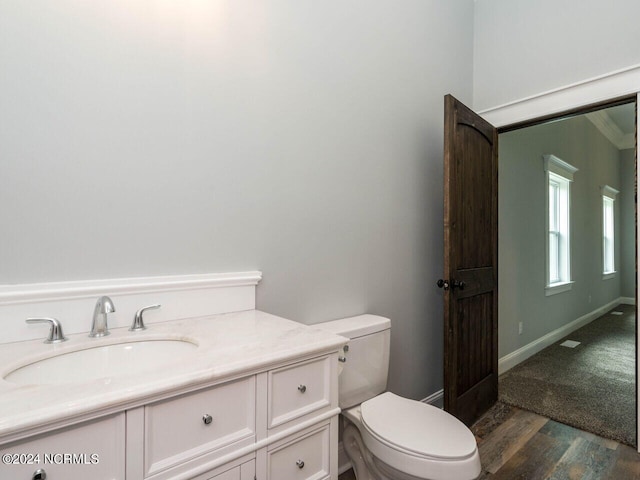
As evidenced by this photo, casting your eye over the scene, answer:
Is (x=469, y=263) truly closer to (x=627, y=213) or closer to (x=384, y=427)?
(x=384, y=427)

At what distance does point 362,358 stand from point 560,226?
12.6ft

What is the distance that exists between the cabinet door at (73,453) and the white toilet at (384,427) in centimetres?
96

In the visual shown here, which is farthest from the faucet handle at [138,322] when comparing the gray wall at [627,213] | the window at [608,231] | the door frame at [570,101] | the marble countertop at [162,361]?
the gray wall at [627,213]

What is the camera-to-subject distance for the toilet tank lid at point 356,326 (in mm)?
1609

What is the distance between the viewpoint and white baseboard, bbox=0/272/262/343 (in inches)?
39.4

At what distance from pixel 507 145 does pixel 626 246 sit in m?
4.83

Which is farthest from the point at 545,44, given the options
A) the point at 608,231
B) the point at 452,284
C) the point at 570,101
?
the point at 608,231

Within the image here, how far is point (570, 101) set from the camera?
2189mm

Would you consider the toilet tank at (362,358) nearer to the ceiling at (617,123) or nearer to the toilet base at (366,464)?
the toilet base at (366,464)

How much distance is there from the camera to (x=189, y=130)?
132 cm

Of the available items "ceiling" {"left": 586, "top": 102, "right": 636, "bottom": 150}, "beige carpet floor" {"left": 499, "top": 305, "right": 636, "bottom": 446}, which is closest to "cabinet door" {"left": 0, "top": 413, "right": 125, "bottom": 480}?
"beige carpet floor" {"left": 499, "top": 305, "right": 636, "bottom": 446}

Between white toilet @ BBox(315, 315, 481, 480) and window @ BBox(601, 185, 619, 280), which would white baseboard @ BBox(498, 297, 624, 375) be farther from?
white toilet @ BBox(315, 315, 481, 480)

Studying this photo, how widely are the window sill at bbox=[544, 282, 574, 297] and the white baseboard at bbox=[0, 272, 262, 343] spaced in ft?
11.7

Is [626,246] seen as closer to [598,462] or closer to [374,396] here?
[598,462]
